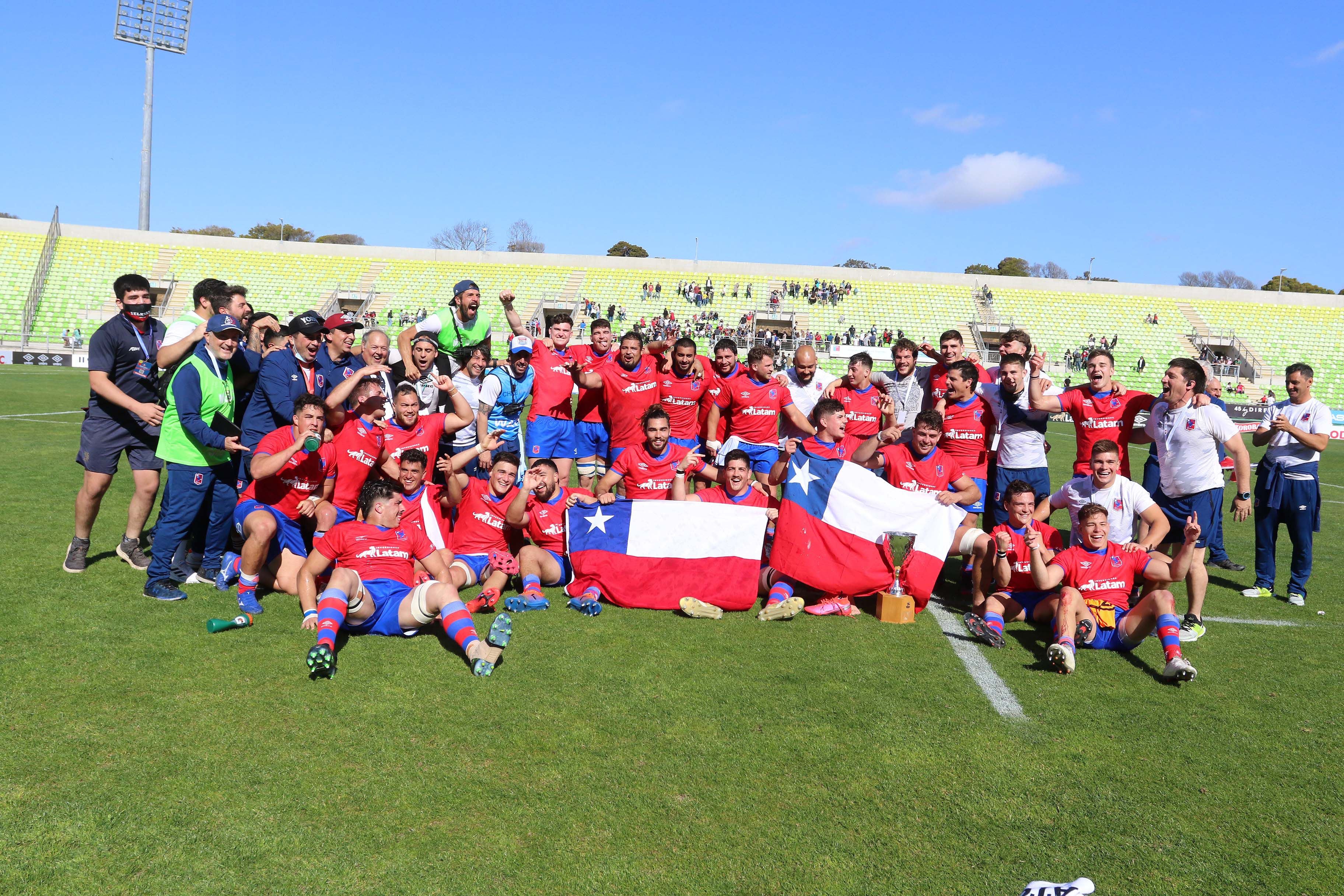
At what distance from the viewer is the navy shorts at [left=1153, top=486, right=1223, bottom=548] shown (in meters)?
6.98

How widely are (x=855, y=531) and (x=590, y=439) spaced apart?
324 centimetres

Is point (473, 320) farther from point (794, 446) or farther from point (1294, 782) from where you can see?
point (1294, 782)

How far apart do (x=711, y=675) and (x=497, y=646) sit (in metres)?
1.33

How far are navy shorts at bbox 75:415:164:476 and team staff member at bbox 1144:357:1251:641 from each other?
7903 millimetres

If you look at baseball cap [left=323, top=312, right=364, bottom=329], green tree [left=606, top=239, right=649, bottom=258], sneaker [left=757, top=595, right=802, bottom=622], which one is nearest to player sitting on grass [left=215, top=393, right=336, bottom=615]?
baseball cap [left=323, top=312, right=364, bottom=329]

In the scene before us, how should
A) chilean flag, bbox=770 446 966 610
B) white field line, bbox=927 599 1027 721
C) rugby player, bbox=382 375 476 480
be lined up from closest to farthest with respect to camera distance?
white field line, bbox=927 599 1027 721, rugby player, bbox=382 375 476 480, chilean flag, bbox=770 446 966 610

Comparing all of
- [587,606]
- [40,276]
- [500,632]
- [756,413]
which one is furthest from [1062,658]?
[40,276]

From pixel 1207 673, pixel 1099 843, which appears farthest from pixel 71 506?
pixel 1207 673

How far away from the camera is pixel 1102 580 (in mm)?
6062

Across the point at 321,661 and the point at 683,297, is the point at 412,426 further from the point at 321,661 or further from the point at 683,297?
the point at 683,297

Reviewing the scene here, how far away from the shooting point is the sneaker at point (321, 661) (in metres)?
4.79

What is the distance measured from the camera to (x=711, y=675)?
5301mm

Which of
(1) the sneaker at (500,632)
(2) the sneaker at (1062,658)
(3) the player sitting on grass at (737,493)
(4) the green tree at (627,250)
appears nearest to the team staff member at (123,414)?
(1) the sneaker at (500,632)

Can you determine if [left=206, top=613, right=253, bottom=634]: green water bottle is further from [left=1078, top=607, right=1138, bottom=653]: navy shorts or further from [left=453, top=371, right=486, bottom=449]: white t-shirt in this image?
[left=1078, top=607, right=1138, bottom=653]: navy shorts
